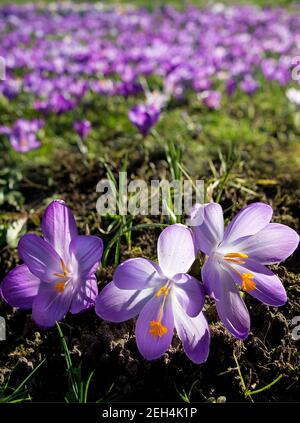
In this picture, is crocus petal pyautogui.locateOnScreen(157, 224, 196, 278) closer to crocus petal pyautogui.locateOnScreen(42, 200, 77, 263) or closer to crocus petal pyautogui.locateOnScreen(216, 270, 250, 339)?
crocus petal pyautogui.locateOnScreen(216, 270, 250, 339)

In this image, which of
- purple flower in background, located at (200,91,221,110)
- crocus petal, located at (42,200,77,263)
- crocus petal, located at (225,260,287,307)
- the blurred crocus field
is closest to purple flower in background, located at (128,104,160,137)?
the blurred crocus field

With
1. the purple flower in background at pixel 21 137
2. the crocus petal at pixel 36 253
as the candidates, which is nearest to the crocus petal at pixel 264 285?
the crocus petal at pixel 36 253

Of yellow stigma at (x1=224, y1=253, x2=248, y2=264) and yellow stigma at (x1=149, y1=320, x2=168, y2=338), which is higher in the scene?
yellow stigma at (x1=224, y1=253, x2=248, y2=264)

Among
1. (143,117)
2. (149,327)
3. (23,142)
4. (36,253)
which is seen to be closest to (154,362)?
(149,327)
